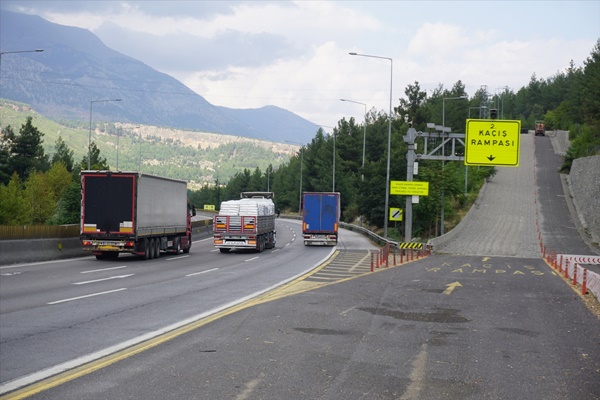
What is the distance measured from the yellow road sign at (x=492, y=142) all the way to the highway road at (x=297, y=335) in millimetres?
12127

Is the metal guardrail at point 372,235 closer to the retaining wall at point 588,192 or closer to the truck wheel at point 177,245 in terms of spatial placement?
the truck wheel at point 177,245

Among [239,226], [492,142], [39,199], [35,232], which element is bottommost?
[35,232]

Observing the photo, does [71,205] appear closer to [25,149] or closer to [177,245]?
[25,149]

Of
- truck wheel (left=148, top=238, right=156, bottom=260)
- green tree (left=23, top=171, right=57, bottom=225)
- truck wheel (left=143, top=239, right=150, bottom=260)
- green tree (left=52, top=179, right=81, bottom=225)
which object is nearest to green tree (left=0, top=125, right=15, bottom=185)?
green tree (left=23, top=171, right=57, bottom=225)

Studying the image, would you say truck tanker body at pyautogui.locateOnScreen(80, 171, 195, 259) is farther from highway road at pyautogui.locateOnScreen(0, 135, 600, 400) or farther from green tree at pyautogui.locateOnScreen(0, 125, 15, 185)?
green tree at pyautogui.locateOnScreen(0, 125, 15, 185)

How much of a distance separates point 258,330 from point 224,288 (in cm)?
777

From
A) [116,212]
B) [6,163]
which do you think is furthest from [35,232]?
[6,163]

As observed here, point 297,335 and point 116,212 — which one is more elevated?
point 116,212

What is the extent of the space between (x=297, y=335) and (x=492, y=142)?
92.1ft

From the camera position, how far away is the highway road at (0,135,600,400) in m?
8.41

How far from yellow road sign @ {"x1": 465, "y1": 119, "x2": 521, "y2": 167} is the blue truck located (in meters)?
12.4

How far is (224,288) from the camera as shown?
20062mm

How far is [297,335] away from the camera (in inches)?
474

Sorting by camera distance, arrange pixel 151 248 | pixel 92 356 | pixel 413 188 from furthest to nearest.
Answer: pixel 413 188 < pixel 151 248 < pixel 92 356
